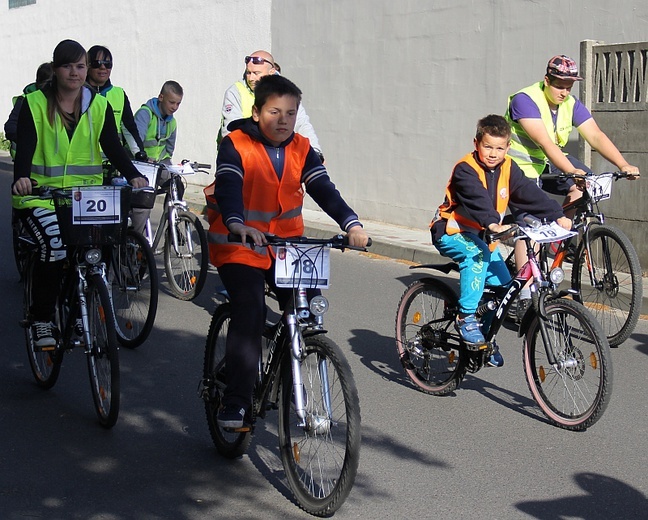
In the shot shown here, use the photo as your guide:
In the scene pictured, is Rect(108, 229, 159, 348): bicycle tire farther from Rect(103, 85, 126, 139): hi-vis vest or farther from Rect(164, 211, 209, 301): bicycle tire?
Rect(103, 85, 126, 139): hi-vis vest

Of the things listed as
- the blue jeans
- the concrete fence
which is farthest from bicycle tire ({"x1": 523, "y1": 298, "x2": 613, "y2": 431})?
the concrete fence

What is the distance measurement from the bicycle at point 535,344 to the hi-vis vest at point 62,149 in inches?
82.8

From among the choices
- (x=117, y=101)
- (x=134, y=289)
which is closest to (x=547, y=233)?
(x=134, y=289)

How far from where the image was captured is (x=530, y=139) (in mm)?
7984

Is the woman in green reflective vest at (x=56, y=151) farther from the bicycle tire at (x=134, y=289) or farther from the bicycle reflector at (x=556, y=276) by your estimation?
the bicycle reflector at (x=556, y=276)

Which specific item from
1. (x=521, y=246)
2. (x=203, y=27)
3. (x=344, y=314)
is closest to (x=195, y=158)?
(x=203, y=27)

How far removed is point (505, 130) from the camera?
602 cm

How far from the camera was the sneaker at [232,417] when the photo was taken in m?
4.77

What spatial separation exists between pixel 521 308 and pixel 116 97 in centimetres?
435

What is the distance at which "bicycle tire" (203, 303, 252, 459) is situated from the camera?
514cm

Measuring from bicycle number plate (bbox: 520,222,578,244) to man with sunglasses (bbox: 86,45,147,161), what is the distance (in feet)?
13.2

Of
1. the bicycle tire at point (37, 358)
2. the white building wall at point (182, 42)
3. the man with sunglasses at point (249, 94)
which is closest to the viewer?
the bicycle tire at point (37, 358)

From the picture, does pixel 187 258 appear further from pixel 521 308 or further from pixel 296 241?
pixel 296 241

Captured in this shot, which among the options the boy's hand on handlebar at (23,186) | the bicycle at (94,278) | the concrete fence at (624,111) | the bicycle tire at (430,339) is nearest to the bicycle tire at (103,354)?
the bicycle at (94,278)
